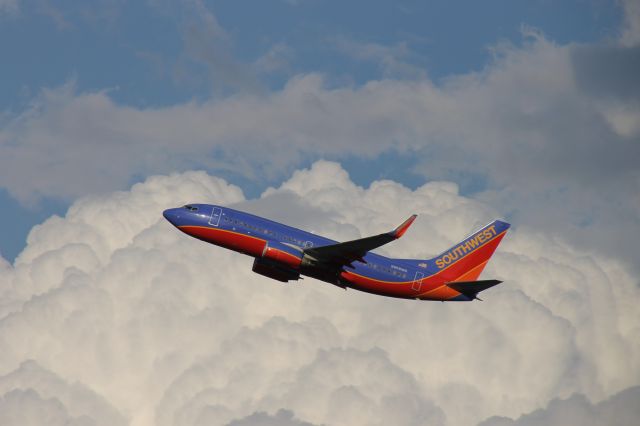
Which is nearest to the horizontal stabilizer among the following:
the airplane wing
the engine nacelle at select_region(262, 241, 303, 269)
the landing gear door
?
the airplane wing

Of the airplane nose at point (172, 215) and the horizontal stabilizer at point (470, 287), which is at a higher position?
the horizontal stabilizer at point (470, 287)

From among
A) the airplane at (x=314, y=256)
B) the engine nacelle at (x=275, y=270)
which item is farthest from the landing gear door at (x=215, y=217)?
the engine nacelle at (x=275, y=270)

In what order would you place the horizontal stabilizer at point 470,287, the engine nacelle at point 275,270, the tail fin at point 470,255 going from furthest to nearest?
the tail fin at point 470,255 → the horizontal stabilizer at point 470,287 → the engine nacelle at point 275,270

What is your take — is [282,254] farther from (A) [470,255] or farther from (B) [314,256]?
(A) [470,255]

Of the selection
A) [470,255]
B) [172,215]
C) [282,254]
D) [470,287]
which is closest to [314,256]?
[282,254]

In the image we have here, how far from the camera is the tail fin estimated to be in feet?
312

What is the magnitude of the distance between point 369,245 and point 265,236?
902 cm

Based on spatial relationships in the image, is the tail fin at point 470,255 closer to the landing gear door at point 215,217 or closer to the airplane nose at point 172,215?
the landing gear door at point 215,217

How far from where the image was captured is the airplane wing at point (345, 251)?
82.2m

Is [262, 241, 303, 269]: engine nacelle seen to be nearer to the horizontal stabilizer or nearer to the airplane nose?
the airplane nose

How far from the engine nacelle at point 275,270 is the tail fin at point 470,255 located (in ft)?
48.2

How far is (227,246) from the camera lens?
8575cm

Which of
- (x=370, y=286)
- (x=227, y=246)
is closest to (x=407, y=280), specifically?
(x=370, y=286)

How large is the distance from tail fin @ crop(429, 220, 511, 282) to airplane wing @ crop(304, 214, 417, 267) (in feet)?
37.8
